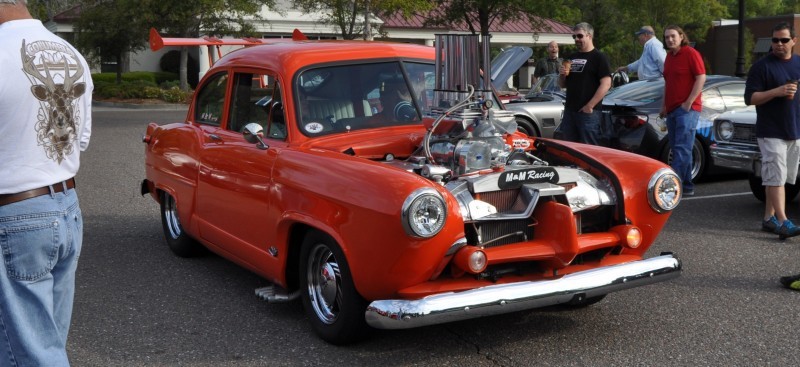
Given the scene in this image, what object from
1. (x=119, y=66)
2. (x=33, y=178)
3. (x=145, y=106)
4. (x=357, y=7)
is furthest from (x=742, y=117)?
(x=119, y=66)

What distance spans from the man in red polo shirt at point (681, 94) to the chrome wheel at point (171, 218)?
5.07 metres

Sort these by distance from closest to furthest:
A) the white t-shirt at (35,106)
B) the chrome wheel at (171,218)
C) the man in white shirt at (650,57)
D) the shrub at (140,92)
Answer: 1. the white t-shirt at (35,106)
2. the chrome wheel at (171,218)
3. the man in white shirt at (650,57)
4. the shrub at (140,92)

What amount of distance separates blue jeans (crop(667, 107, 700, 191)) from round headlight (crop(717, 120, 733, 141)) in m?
0.27

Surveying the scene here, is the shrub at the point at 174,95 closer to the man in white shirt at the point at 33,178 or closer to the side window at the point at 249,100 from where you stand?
the side window at the point at 249,100

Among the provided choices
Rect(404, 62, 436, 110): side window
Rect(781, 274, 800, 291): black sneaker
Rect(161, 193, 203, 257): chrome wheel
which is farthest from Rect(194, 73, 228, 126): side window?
Rect(781, 274, 800, 291): black sneaker

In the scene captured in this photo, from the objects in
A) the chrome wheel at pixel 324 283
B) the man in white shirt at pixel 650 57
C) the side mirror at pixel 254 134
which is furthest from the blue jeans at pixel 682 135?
the chrome wheel at pixel 324 283

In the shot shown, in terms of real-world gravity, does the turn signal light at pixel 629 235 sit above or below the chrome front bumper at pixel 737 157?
above

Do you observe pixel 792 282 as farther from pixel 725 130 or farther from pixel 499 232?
pixel 725 130

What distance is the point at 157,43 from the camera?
10.8 m

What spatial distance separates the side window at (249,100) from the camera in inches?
233

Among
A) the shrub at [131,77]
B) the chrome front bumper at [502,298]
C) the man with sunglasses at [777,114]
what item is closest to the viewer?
the chrome front bumper at [502,298]

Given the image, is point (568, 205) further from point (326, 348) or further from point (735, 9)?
point (735, 9)

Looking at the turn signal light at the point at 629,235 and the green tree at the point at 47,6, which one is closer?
the turn signal light at the point at 629,235

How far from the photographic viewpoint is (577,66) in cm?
942
